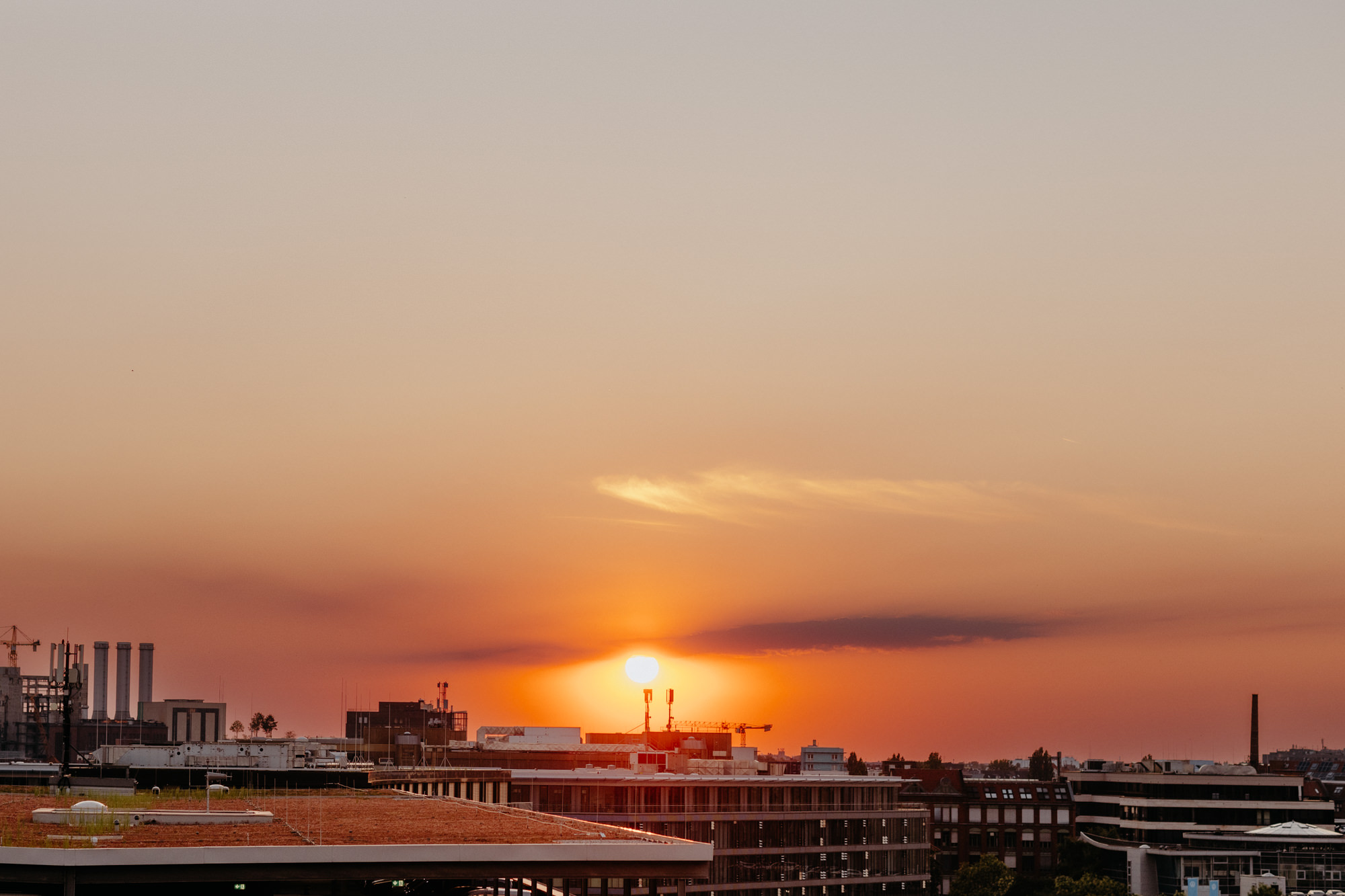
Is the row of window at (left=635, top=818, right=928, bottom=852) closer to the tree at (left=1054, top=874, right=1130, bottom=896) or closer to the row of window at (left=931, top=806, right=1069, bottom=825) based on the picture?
the row of window at (left=931, top=806, right=1069, bottom=825)

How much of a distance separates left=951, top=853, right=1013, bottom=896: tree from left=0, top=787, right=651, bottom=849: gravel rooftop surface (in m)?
112

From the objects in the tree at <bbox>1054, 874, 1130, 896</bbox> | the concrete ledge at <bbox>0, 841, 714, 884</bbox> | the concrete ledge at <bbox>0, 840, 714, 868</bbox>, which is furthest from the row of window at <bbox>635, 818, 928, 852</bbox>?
the concrete ledge at <bbox>0, 840, 714, 868</bbox>

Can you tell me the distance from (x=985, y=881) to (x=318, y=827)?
12947cm

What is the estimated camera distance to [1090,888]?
500 ft

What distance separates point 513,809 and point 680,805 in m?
93.1

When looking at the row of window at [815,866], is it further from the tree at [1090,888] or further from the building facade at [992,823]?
the tree at [1090,888]

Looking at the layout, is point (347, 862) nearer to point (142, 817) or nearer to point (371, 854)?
point (371, 854)

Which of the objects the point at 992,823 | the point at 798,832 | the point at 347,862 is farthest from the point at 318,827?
the point at 992,823

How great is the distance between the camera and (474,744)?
7554 inches

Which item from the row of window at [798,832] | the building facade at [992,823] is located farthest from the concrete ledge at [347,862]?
the building facade at [992,823]

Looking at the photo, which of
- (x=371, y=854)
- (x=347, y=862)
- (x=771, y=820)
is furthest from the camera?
(x=771, y=820)

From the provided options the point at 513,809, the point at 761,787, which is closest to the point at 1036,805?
the point at 761,787

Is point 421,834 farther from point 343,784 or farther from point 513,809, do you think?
point 343,784

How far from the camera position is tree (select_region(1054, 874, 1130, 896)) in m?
151
